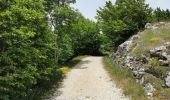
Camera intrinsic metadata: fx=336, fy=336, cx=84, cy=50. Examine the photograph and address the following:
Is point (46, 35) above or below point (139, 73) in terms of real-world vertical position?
above

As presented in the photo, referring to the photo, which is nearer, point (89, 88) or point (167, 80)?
point (167, 80)

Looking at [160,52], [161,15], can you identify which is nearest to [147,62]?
[160,52]

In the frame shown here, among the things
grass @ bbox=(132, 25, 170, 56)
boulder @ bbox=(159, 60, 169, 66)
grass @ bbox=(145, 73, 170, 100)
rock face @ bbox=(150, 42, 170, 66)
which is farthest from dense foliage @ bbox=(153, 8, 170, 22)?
grass @ bbox=(145, 73, 170, 100)

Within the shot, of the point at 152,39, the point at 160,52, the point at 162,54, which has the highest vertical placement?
the point at 152,39

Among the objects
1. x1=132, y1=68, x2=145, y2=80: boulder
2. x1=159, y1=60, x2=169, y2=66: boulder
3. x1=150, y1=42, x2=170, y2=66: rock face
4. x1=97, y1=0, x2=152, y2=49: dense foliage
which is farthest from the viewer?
x1=97, y1=0, x2=152, y2=49: dense foliage

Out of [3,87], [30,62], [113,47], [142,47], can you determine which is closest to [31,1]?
[30,62]

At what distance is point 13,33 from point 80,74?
20124 millimetres

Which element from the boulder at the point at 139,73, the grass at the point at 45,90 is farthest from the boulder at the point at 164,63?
the grass at the point at 45,90

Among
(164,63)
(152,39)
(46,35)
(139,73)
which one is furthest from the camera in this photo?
(152,39)

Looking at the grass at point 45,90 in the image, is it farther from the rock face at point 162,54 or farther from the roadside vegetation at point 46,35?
the rock face at point 162,54

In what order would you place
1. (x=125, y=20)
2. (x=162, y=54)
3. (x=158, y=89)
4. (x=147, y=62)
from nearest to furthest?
(x=158, y=89) < (x=162, y=54) < (x=147, y=62) < (x=125, y=20)

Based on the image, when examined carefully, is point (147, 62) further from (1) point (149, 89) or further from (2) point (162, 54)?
(1) point (149, 89)

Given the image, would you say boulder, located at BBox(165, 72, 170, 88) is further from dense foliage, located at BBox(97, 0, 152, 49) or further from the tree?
dense foliage, located at BBox(97, 0, 152, 49)

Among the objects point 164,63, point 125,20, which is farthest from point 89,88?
point 125,20
